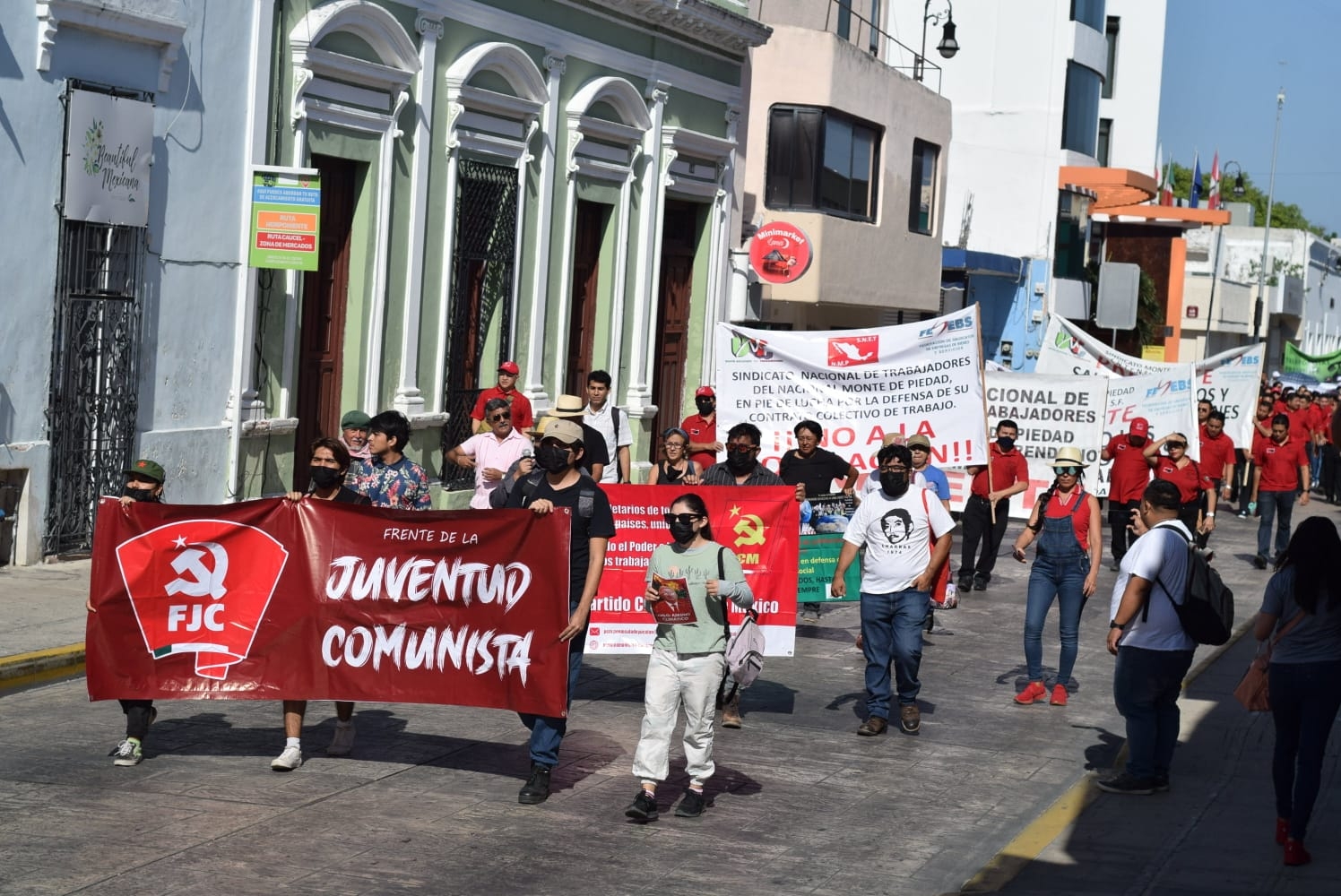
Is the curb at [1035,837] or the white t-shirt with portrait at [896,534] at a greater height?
the white t-shirt with portrait at [896,534]

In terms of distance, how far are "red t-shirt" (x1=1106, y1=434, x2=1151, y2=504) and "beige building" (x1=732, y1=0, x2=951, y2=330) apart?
872cm

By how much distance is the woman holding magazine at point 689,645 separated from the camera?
9047 mm

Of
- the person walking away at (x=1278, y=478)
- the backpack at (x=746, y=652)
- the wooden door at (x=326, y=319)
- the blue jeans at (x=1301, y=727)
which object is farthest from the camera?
the person walking away at (x=1278, y=478)

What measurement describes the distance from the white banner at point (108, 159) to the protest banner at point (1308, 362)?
41.2m

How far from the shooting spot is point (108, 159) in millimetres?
15055

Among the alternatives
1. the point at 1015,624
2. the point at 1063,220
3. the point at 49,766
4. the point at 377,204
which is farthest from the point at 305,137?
the point at 1063,220

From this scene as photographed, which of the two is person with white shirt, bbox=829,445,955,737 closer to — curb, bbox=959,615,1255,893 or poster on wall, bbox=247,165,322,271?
curb, bbox=959,615,1255,893

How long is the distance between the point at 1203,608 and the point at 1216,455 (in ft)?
40.2

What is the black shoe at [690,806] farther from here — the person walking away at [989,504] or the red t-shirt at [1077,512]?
the person walking away at [989,504]

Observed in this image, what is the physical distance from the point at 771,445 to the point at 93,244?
20.7ft

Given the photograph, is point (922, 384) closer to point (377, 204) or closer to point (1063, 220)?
point (377, 204)

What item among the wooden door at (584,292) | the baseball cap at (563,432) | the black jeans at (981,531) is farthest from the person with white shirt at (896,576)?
the wooden door at (584,292)

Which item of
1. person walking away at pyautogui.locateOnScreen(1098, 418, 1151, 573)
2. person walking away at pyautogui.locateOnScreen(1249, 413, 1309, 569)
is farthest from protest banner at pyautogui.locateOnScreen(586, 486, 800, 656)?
person walking away at pyautogui.locateOnScreen(1249, 413, 1309, 569)

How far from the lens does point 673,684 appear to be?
29.8 ft
